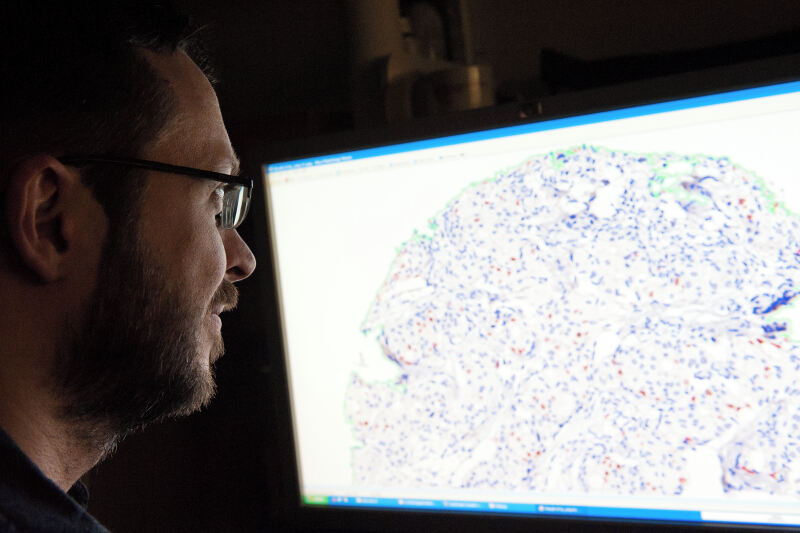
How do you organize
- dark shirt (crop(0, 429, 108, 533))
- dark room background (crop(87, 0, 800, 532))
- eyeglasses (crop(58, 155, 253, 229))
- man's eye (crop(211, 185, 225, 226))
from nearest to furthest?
dark shirt (crop(0, 429, 108, 533)) < eyeglasses (crop(58, 155, 253, 229)) < man's eye (crop(211, 185, 225, 226)) < dark room background (crop(87, 0, 800, 532))

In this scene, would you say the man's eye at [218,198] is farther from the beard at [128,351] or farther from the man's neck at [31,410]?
the man's neck at [31,410]

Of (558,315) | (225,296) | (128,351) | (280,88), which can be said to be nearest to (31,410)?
(128,351)

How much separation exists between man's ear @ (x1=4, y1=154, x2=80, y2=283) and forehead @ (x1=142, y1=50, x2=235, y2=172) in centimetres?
8

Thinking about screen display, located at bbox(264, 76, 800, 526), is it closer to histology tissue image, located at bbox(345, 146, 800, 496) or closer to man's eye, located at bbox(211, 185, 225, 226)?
histology tissue image, located at bbox(345, 146, 800, 496)

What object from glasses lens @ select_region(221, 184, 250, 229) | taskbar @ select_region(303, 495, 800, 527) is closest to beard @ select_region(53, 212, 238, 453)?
glasses lens @ select_region(221, 184, 250, 229)

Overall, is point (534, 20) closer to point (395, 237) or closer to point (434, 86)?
point (434, 86)

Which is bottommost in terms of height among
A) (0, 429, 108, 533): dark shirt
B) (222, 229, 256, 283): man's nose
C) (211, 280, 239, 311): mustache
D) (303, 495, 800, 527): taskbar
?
(303, 495, 800, 527): taskbar

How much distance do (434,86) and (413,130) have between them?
0.61ft

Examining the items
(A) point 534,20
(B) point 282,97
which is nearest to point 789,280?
(A) point 534,20

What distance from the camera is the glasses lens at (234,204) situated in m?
0.67

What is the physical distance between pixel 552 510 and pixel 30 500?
455 millimetres

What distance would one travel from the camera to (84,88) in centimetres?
54

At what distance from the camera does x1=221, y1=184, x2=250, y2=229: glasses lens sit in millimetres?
667

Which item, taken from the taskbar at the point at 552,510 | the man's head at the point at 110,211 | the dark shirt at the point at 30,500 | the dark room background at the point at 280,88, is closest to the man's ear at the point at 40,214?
the man's head at the point at 110,211
